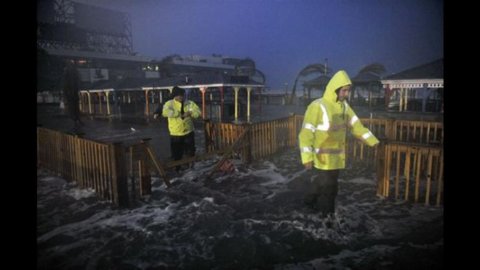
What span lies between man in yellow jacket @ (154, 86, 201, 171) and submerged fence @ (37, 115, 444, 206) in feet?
2.85

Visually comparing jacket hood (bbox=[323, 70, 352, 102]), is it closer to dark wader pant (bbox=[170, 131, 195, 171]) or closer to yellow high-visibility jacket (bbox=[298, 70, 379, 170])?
yellow high-visibility jacket (bbox=[298, 70, 379, 170])

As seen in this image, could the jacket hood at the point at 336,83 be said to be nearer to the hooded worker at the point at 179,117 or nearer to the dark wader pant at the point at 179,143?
the hooded worker at the point at 179,117

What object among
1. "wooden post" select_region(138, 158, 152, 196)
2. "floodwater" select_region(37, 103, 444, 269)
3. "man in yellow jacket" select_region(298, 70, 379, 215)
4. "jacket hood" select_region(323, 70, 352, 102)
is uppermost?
"jacket hood" select_region(323, 70, 352, 102)

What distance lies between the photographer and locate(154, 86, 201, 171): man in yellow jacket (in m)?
6.26

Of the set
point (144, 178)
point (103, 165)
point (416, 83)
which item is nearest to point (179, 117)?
point (144, 178)

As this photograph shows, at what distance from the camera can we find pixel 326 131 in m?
3.67

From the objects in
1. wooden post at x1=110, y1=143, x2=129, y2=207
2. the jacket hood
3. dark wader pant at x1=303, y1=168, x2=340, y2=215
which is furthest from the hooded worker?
the jacket hood

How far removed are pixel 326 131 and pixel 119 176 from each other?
10.8 ft

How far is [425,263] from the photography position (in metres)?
3.03

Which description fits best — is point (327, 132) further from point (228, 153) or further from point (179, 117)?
point (179, 117)

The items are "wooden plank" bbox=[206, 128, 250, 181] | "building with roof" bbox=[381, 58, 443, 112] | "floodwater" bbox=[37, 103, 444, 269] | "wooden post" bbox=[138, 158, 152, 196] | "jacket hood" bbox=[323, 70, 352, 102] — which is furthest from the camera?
"building with roof" bbox=[381, 58, 443, 112]
